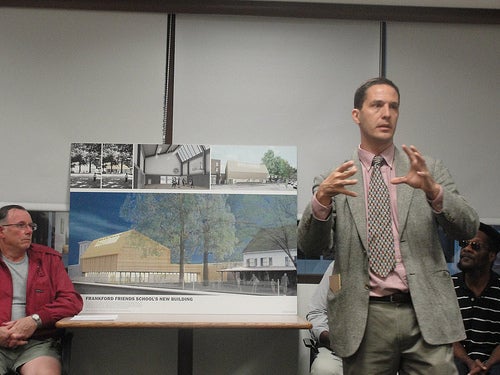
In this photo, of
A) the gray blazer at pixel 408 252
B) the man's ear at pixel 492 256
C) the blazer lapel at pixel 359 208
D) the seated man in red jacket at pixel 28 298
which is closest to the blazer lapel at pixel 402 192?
the gray blazer at pixel 408 252

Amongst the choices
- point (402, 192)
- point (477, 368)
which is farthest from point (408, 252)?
point (477, 368)

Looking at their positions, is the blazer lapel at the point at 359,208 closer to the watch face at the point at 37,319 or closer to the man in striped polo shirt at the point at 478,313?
the man in striped polo shirt at the point at 478,313

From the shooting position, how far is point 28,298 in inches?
133

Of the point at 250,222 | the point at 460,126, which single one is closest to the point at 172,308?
the point at 250,222

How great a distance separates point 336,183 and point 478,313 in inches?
81.5

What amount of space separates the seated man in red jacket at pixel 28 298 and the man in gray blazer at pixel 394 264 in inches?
72.7

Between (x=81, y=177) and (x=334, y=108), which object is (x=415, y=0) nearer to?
(x=334, y=108)

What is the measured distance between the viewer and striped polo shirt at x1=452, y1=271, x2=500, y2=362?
3.51 meters

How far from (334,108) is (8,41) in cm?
226

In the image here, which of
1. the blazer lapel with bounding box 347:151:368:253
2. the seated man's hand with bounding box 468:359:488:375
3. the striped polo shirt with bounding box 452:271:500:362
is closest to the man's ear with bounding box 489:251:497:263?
the striped polo shirt with bounding box 452:271:500:362

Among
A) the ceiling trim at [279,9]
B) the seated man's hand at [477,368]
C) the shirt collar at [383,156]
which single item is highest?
the ceiling trim at [279,9]

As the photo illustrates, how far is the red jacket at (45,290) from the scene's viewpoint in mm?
3334

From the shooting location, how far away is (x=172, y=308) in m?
3.71

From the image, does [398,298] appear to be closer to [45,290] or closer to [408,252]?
[408,252]
